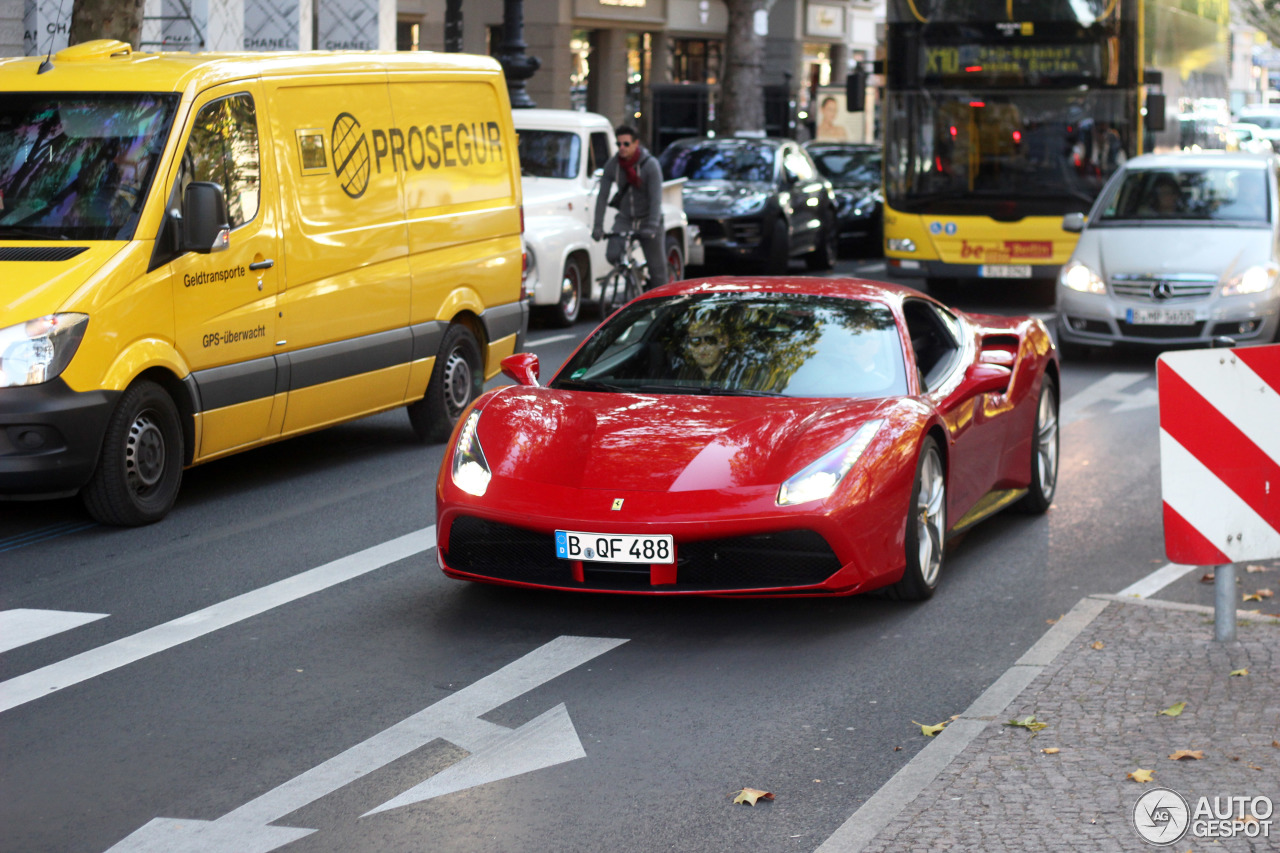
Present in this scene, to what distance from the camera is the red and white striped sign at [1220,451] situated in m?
6.00

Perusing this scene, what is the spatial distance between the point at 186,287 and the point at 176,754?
3.80 m

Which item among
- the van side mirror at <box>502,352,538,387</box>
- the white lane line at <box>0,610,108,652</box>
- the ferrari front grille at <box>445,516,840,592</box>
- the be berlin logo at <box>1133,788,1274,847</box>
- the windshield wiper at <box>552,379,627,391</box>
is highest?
the van side mirror at <box>502,352,538,387</box>

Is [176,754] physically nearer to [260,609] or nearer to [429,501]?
[260,609]

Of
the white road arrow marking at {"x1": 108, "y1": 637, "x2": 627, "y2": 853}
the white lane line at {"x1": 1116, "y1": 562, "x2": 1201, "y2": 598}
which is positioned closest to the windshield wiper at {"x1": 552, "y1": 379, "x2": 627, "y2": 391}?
the white road arrow marking at {"x1": 108, "y1": 637, "x2": 627, "y2": 853}

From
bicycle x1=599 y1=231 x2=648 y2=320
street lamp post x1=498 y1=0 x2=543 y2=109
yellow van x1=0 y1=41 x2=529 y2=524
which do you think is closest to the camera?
yellow van x1=0 y1=41 x2=529 y2=524

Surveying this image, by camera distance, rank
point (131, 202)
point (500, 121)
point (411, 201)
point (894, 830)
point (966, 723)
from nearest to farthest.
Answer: point (894, 830)
point (966, 723)
point (131, 202)
point (411, 201)
point (500, 121)

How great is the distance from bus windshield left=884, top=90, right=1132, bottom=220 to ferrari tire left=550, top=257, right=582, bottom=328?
456 cm

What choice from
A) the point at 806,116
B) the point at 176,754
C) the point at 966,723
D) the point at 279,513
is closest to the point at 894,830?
the point at 966,723

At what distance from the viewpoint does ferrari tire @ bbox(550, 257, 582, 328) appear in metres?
17.5

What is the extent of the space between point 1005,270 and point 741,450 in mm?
13943

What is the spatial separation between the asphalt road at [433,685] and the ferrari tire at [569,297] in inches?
336

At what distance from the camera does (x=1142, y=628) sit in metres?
6.46

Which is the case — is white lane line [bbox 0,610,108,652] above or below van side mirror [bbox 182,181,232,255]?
below

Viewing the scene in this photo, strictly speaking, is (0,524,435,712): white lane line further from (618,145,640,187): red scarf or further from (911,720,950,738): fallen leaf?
(618,145,640,187): red scarf
